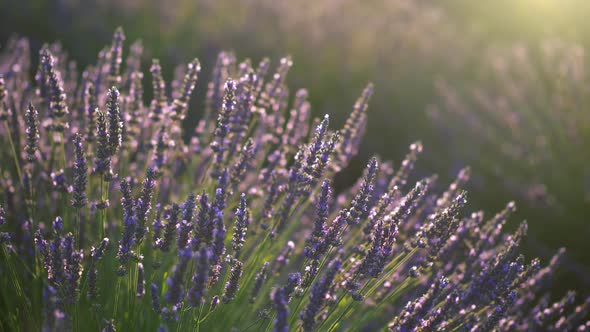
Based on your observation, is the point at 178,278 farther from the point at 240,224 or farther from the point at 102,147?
the point at 102,147

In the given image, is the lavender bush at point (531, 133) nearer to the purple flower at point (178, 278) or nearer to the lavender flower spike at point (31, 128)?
the purple flower at point (178, 278)

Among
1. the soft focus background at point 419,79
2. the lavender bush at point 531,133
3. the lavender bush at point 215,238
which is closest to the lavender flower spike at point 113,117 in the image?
the lavender bush at point 215,238

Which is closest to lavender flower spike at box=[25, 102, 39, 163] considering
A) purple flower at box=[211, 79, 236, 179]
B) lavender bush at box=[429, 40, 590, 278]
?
purple flower at box=[211, 79, 236, 179]

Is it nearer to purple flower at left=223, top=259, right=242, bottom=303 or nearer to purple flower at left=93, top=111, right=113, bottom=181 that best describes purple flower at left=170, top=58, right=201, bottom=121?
purple flower at left=93, top=111, right=113, bottom=181

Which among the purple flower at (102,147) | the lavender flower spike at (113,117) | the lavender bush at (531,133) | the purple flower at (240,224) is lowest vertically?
the purple flower at (240,224)

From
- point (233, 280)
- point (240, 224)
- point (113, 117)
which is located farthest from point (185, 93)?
point (233, 280)

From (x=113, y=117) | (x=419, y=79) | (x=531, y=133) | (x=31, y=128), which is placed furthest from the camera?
(x=419, y=79)
